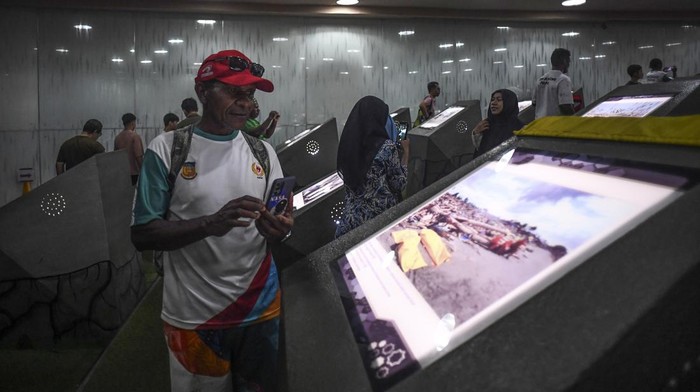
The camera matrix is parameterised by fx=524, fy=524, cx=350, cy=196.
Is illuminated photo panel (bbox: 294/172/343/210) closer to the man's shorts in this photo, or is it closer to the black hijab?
the black hijab

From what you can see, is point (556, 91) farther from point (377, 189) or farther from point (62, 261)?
point (62, 261)

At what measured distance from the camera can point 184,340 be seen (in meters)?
1.41

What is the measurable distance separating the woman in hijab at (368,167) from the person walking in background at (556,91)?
81.1 inches

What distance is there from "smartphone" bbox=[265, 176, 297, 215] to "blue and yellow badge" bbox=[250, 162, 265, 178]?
0.11m

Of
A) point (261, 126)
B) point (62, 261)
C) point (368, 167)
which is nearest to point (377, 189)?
point (368, 167)

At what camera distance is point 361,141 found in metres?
2.58

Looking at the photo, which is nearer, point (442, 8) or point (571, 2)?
point (571, 2)

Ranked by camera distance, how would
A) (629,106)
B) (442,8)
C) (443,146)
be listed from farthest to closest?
(442,8)
(443,146)
(629,106)

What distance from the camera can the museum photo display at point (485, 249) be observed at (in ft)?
2.51

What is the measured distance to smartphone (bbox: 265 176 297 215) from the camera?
1.39 m

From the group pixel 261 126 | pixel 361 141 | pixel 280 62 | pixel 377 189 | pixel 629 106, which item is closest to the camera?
pixel 629 106

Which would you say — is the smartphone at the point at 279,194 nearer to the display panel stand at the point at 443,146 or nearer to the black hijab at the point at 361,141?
the black hijab at the point at 361,141

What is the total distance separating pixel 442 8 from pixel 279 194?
7.89m

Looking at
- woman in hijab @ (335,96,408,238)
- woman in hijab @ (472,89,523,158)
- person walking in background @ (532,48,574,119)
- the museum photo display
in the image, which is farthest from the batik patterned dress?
person walking in background @ (532,48,574,119)
